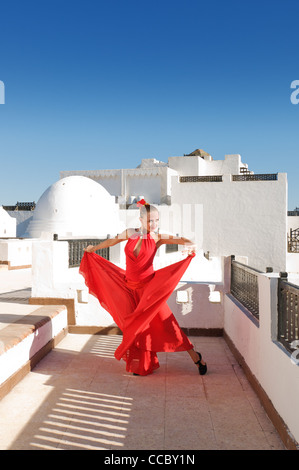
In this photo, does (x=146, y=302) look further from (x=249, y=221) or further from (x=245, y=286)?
(x=249, y=221)

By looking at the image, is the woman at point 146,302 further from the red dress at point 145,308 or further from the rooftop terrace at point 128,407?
the rooftop terrace at point 128,407

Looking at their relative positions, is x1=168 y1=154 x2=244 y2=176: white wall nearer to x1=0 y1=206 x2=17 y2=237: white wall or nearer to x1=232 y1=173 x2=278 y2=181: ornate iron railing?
x1=232 y1=173 x2=278 y2=181: ornate iron railing

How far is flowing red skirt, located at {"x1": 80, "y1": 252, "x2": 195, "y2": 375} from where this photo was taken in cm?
392

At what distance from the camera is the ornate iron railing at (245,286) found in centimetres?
413

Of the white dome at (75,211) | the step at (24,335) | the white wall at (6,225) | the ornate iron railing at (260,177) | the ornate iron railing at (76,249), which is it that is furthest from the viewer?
the white wall at (6,225)

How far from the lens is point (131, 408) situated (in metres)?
3.28

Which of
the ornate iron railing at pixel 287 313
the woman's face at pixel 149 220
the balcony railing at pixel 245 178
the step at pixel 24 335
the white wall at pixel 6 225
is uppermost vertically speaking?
the balcony railing at pixel 245 178

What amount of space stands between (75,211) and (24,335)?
760 inches

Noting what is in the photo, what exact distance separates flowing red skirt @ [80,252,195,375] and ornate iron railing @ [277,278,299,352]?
117 centimetres

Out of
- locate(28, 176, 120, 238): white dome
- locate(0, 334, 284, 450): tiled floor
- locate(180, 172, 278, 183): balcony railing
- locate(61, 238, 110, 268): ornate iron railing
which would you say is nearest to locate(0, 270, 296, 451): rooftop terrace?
locate(0, 334, 284, 450): tiled floor

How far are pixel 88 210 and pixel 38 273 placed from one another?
1726 centimetres

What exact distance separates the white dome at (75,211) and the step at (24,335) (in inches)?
655

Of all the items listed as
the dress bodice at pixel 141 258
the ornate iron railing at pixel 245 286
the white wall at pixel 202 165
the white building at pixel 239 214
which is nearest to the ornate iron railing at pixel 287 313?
the ornate iron railing at pixel 245 286

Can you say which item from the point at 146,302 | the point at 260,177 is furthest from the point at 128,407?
the point at 260,177
